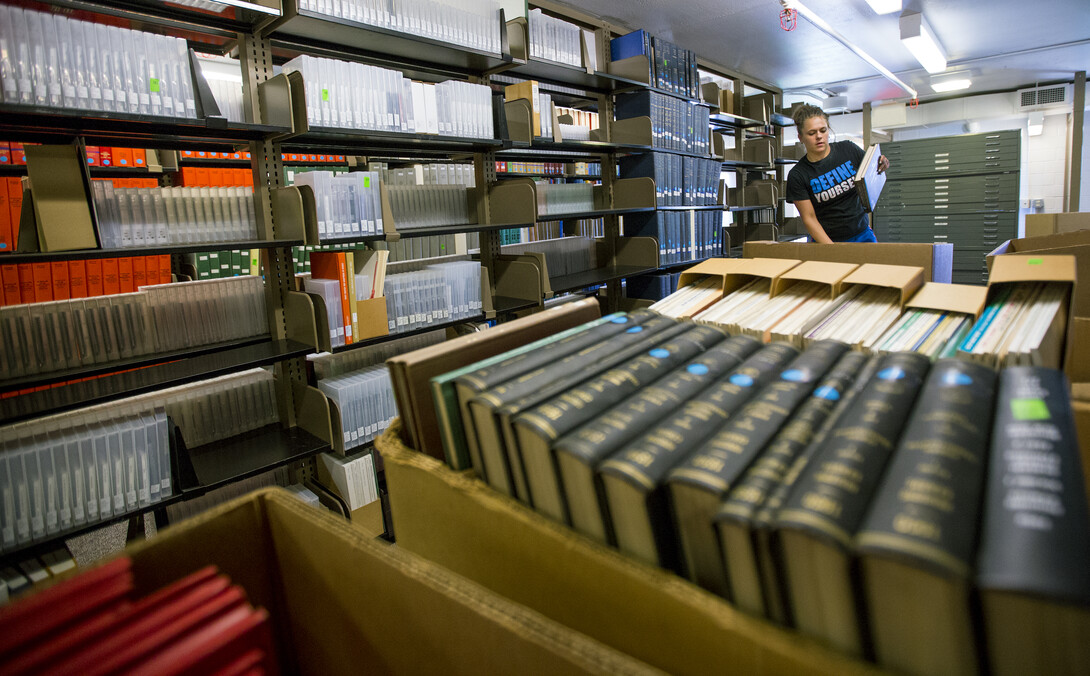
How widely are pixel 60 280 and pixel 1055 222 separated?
5599 millimetres

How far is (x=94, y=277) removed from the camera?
3680mm

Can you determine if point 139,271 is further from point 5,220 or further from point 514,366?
point 514,366

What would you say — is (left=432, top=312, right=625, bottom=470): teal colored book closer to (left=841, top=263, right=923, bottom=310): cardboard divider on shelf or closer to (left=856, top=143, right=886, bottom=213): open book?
(left=841, top=263, right=923, bottom=310): cardboard divider on shelf

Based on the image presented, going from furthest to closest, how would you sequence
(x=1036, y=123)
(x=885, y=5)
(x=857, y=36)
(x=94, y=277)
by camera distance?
(x=1036, y=123) < (x=857, y=36) < (x=885, y=5) < (x=94, y=277)

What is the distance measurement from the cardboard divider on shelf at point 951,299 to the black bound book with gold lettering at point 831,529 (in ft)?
1.82

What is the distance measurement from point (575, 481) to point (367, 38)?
254cm

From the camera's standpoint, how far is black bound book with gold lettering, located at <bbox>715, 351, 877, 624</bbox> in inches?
17.5

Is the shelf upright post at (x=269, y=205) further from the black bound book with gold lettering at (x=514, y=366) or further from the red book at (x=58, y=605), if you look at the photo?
the red book at (x=58, y=605)

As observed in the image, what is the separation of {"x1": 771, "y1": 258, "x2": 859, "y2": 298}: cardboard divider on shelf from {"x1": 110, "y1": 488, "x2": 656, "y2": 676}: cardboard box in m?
0.83

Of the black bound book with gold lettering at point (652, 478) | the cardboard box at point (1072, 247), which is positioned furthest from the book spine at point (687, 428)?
the cardboard box at point (1072, 247)

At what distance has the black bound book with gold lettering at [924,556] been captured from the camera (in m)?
0.37

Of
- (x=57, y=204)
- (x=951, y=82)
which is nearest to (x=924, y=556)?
(x=57, y=204)

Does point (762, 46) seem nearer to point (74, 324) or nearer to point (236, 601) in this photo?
point (74, 324)

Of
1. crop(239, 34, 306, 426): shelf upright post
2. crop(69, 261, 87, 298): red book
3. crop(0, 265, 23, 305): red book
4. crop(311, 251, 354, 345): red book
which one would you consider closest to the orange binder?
crop(69, 261, 87, 298): red book
